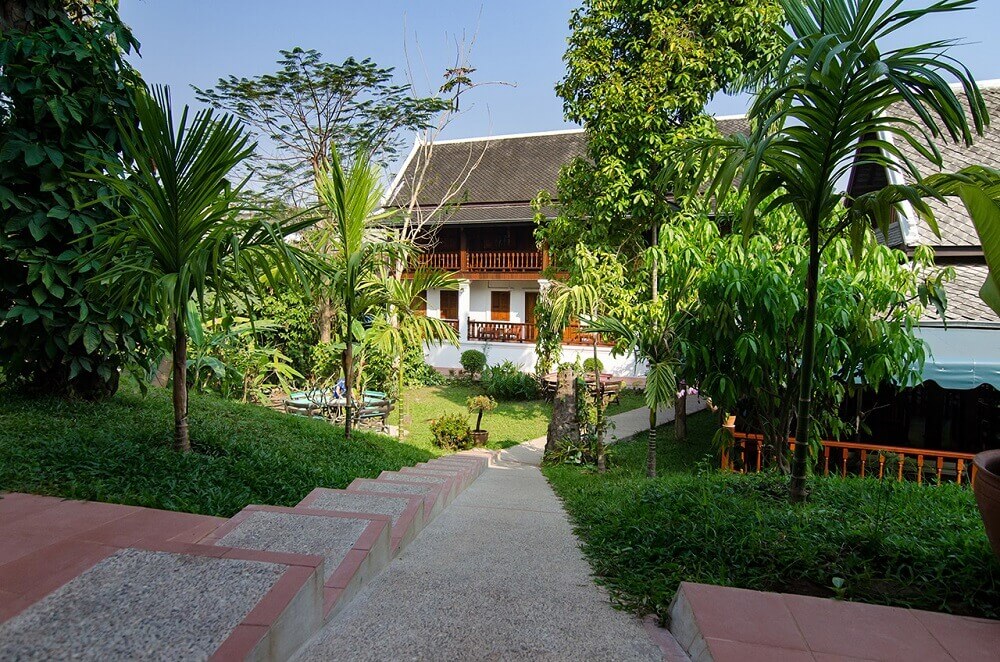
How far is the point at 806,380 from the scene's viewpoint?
3582mm

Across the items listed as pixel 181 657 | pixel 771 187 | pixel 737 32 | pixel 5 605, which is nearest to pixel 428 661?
pixel 181 657

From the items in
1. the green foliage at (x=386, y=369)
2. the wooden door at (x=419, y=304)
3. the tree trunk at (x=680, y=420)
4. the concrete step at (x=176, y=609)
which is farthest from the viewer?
the green foliage at (x=386, y=369)

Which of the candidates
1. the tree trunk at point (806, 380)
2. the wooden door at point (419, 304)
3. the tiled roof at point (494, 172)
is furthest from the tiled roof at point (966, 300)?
the tiled roof at point (494, 172)

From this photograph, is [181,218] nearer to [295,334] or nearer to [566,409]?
[566,409]

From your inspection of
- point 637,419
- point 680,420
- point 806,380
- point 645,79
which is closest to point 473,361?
point 637,419

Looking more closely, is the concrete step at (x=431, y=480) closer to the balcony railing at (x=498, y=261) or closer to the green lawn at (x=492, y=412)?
the green lawn at (x=492, y=412)

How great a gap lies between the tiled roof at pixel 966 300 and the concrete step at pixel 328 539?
637cm

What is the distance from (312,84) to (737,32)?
363 inches

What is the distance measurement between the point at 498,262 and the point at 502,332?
258cm

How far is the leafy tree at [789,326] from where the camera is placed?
17.1 ft

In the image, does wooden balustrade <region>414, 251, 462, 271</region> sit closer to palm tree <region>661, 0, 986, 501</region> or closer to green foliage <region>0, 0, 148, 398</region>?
green foliage <region>0, 0, 148, 398</region>

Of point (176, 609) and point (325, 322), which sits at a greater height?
point (325, 322)

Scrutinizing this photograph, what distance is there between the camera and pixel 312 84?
1405 cm

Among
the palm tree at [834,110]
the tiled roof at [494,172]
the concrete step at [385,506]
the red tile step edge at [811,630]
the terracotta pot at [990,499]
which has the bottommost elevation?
the red tile step edge at [811,630]
